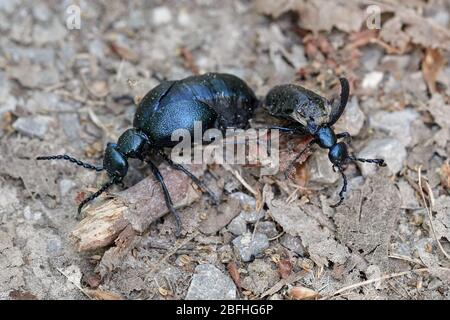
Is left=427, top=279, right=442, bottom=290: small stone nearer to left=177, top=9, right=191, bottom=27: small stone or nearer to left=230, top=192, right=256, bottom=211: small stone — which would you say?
left=230, top=192, right=256, bottom=211: small stone

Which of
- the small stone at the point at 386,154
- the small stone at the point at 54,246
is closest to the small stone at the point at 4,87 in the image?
the small stone at the point at 54,246

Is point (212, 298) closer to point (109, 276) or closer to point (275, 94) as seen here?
point (109, 276)

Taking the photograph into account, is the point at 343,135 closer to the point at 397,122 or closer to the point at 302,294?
the point at 397,122

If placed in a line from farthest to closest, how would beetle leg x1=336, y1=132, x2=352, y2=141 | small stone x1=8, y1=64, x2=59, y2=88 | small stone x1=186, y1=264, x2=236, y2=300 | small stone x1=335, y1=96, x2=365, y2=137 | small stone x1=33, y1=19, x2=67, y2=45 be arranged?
small stone x1=33, y1=19, x2=67, y2=45 < small stone x1=8, y1=64, x2=59, y2=88 < small stone x1=335, y1=96, x2=365, y2=137 < beetle leg x1=336, y1=132, x2=352, y2=141 < small stone x1=186, y1=264, x2=236, y2=300

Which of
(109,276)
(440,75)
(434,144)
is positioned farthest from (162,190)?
(440,75)

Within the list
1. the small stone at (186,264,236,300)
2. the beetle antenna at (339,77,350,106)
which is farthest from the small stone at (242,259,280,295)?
the beetle antenna at (339,77,350,106)

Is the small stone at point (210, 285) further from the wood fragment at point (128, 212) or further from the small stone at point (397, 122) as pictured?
the small stone at point (397, 122)
